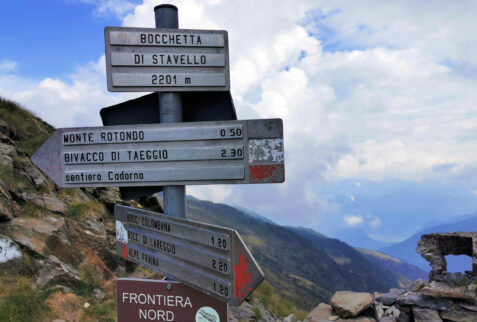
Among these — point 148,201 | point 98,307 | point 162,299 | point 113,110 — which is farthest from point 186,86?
point 148,201

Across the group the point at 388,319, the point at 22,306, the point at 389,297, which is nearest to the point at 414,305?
the point at 389,297

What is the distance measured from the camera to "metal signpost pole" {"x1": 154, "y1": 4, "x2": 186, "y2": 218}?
3.23m

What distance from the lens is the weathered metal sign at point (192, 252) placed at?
2.51 m

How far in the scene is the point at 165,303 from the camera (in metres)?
3.16

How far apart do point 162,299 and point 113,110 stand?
6.31ft

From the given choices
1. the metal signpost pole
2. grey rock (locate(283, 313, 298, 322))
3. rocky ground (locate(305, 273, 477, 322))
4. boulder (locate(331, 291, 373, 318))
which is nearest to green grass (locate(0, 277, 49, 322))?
the metal signpost pole

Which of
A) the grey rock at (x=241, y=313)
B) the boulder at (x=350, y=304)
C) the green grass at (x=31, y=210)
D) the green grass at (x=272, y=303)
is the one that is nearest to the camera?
the green grass at (x=31, y=210)

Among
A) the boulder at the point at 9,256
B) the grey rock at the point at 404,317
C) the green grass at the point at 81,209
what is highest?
the green grass at the point at 81,209

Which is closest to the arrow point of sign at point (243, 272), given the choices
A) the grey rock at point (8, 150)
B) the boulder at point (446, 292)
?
the grey rock at point (8, 150)

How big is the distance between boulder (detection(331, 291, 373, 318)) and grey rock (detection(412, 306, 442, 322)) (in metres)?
3.41

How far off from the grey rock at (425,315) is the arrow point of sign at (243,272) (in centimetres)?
1374

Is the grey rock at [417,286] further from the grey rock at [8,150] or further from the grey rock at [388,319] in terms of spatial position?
the grey rock at [8,150]

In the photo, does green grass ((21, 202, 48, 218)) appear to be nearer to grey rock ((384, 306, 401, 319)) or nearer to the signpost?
the signpost

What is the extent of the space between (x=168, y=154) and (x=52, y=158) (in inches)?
49.3
